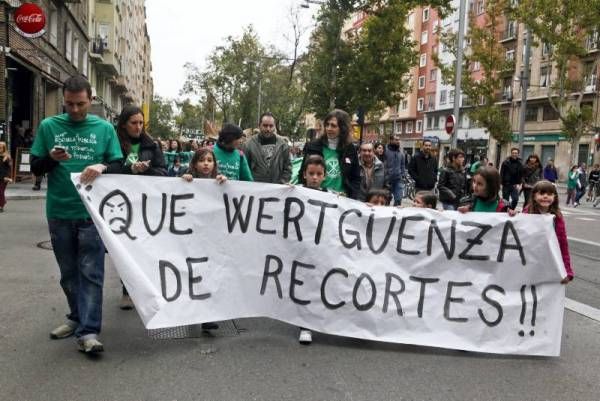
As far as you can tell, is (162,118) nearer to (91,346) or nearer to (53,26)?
(53,26)

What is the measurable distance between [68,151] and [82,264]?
2.59ft

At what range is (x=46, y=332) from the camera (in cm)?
463

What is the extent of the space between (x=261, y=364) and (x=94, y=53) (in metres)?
36.2

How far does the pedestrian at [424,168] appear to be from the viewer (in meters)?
11.2

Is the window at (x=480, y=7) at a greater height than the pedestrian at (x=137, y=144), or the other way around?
the window at (x=480, y=7)

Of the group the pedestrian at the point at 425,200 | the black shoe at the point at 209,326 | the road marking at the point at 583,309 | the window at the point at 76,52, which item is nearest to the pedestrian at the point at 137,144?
the black shoe at the point at 209,326

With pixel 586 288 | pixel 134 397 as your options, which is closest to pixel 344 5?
pixel 586 288

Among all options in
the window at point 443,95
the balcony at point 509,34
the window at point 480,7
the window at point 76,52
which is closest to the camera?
the window at point 76,52

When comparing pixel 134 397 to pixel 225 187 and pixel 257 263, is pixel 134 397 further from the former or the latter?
pixel 225 187

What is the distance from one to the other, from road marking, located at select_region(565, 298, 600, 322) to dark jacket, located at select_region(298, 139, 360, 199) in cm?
251

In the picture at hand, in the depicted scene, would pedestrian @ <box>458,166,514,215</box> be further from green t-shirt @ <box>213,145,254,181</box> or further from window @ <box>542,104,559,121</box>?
window @ <box>542,104,559,121</box>

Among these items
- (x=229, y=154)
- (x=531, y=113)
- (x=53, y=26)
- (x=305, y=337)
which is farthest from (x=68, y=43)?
(x=531, y=113)

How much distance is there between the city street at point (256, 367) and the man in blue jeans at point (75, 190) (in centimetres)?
32

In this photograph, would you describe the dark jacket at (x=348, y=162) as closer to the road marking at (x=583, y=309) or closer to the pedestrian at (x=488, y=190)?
the pedestrian at (x=488, y=190)
